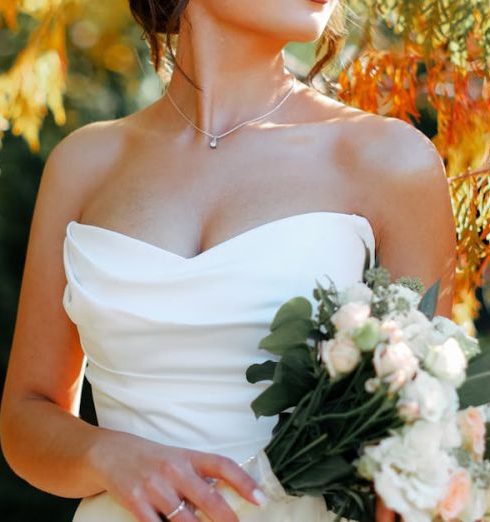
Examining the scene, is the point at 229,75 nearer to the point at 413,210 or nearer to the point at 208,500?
the point at 413,210

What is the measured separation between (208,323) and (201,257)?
→ 0.16 m

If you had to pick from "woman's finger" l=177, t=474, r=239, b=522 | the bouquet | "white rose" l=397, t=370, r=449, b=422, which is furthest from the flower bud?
"woman's finger" l=177, t=474, r=239, b=522

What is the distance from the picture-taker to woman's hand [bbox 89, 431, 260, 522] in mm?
2516

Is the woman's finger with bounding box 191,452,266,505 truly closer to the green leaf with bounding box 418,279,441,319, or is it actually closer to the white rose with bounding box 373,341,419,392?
the white rose with bounding box 373,341,419,392

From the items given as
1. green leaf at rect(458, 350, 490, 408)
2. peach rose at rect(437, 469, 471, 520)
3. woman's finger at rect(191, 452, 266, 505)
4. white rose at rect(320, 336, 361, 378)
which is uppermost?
white rose at rect(320, 336, 361, 378)

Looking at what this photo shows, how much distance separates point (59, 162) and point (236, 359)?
0.84 metres

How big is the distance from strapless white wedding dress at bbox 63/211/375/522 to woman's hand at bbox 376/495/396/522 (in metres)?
0.30

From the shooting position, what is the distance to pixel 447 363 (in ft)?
7.52

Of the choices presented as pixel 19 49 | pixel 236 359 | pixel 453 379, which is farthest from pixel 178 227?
pixel 19 49

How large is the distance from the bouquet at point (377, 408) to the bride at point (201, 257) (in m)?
0.16

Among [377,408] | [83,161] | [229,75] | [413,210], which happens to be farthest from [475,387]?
[83,161]

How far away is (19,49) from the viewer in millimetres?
5055

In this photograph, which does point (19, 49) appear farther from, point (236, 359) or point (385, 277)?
point (385, 277)

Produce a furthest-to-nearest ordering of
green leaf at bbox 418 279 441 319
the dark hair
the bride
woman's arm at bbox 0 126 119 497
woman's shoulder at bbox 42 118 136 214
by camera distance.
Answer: the dark hair < woman's shoulder at bbox 42 118 136 214 < woman's arm at bbox 0 126 119 497 < the bride < green leaf at bbox 418 279 441 319
